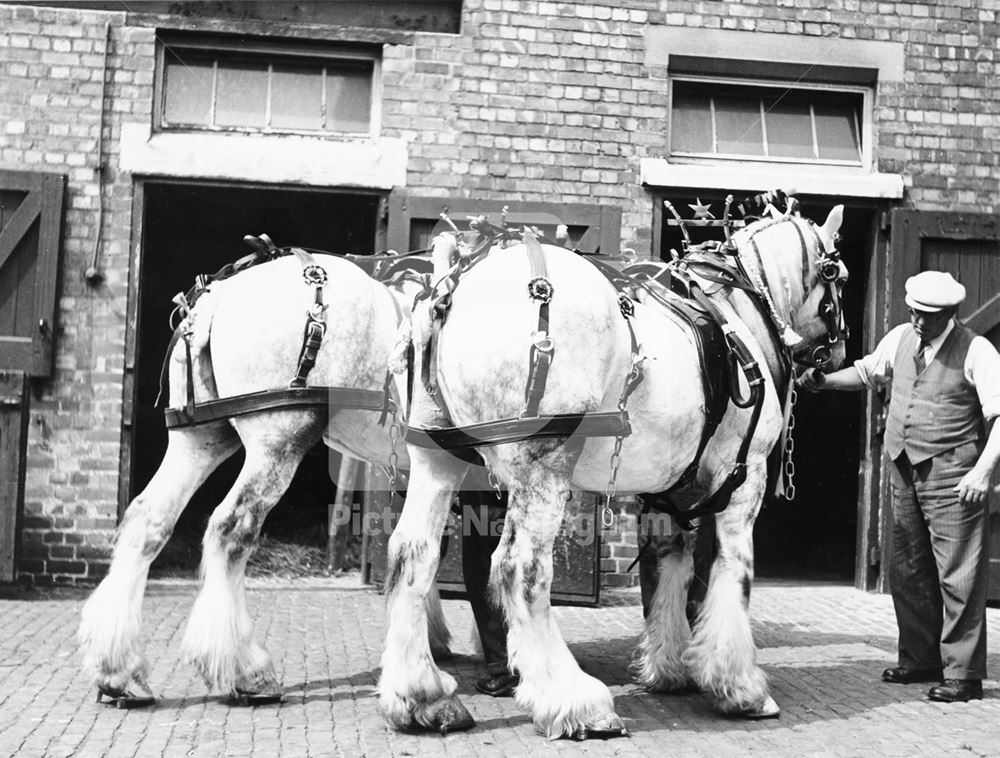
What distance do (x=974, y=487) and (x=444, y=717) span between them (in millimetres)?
Answer: 2662

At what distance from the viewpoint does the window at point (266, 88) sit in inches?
329

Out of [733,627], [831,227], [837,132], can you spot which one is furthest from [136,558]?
[837,132]

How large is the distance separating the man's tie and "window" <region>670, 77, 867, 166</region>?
3428 mm

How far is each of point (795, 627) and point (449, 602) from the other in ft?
7.90

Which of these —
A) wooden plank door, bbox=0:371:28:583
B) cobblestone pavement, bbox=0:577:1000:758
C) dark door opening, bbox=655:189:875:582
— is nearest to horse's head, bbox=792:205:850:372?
cobblestone pavement, bbox=0:577:1000:758

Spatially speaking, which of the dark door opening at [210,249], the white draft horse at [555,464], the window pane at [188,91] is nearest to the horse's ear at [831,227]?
the white draft horse at [555,464]

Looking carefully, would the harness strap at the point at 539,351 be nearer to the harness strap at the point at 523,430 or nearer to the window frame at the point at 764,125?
the harness strap at the point at 523,430

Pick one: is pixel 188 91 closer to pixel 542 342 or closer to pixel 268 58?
pixel 268 58

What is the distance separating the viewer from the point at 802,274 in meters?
5.64

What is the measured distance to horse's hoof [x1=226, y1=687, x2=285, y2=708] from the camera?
5004mm

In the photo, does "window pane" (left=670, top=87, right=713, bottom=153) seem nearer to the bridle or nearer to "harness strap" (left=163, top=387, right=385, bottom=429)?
the bridle

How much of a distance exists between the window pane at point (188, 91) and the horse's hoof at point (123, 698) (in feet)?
15.3

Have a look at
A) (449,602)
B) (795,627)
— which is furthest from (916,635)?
(449,602)

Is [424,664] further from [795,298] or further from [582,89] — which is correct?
[582,89]
